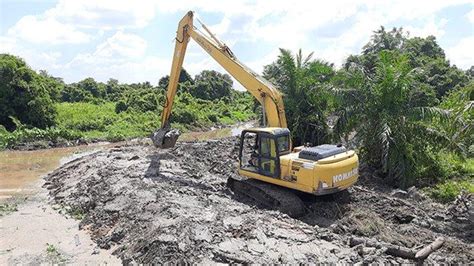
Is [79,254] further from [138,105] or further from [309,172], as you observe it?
[138,105]

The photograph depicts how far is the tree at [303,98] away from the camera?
59.2 feet

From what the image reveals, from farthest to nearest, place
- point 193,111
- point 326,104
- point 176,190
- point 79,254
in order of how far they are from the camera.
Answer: point 193,111 → point 326,104 → point 176,190 → point 79,254

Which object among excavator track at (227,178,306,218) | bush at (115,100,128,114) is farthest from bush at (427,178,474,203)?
bush at (115,100,128,114)

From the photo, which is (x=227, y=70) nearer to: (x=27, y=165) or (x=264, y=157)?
(x=264, y=157)

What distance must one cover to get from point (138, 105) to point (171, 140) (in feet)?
86.8

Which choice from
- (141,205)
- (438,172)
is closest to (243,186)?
(141,205)

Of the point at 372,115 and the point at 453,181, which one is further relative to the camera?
the point at 372,115

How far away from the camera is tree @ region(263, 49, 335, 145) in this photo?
59.2 feet

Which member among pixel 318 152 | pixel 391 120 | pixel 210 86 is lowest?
pixel 318 152

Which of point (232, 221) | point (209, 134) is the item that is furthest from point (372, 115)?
point (209, 134)

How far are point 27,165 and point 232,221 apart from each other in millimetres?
14945

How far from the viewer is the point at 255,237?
8.58m

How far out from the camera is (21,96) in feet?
94.8

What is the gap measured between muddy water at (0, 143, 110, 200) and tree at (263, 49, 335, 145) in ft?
33.7
